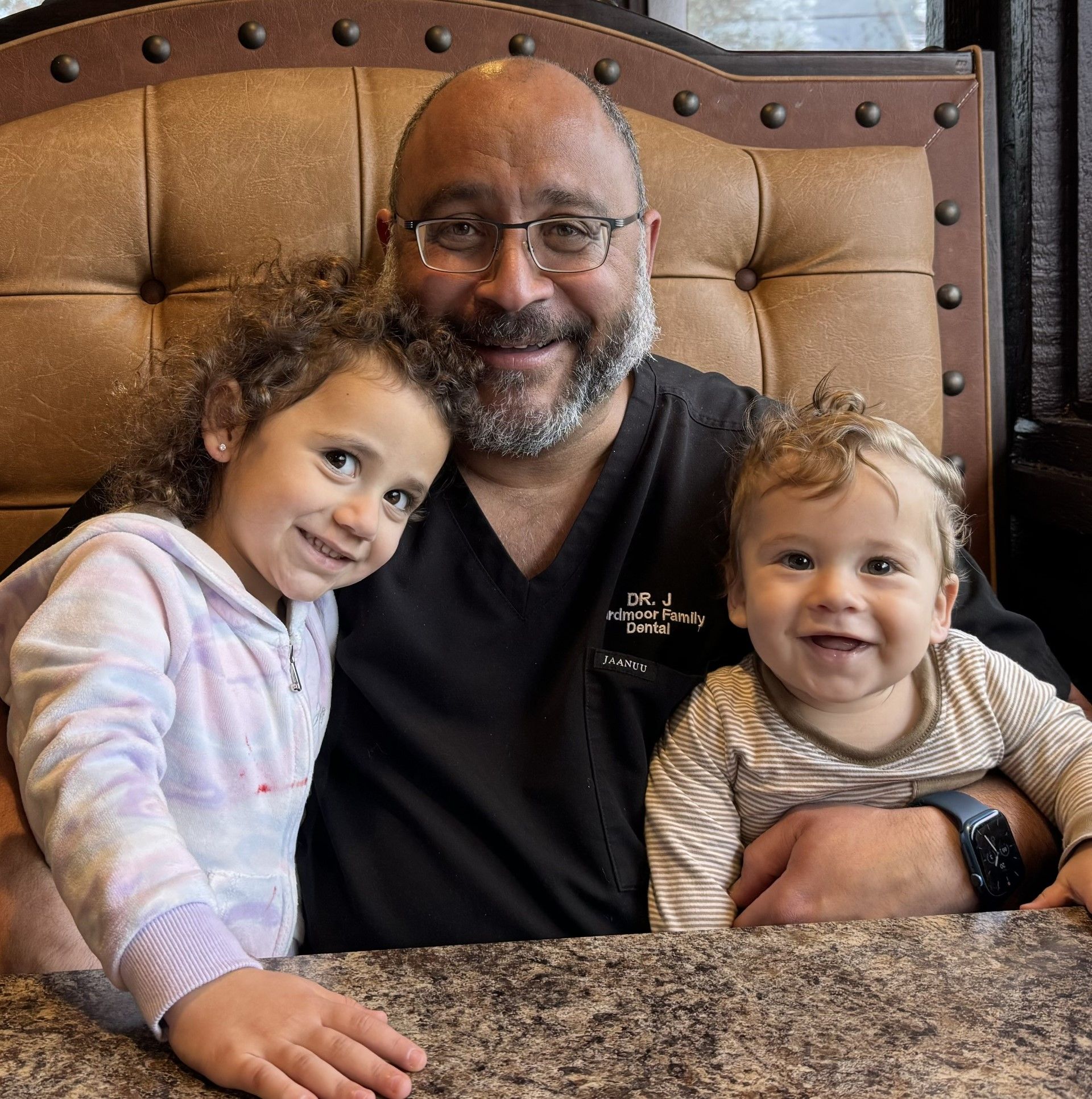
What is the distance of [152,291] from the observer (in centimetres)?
157

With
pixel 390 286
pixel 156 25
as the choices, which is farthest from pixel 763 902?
pixel 156 25

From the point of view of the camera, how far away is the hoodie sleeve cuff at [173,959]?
2.39ft

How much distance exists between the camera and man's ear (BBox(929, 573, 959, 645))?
3.86 ft

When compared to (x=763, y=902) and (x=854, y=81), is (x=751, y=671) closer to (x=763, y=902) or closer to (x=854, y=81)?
(x=763, y=902)

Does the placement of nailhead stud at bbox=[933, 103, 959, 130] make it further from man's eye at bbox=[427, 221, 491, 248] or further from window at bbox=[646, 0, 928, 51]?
man's eye at bbox=[427, 221, 491, 248]

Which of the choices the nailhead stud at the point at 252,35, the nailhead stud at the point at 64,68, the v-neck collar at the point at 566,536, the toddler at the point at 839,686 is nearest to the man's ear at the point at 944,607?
the toddler at the point at 839,686

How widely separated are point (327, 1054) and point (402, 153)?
1.09m

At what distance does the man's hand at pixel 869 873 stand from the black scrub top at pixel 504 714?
0.18 m

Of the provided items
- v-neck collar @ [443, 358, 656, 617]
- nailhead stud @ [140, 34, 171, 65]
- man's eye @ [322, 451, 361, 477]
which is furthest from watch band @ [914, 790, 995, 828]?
nailhead stud @ [140, 34, 171, 65]

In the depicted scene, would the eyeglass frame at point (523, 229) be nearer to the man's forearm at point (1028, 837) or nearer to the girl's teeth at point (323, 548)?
the girl's teeth at point (323, 548)

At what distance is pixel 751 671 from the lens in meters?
1.25

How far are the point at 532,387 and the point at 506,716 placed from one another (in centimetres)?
38

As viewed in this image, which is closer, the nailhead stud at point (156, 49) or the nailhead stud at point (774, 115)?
the nailhead stud at point (156, 49)

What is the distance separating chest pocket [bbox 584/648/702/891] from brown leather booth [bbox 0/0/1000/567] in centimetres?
56
